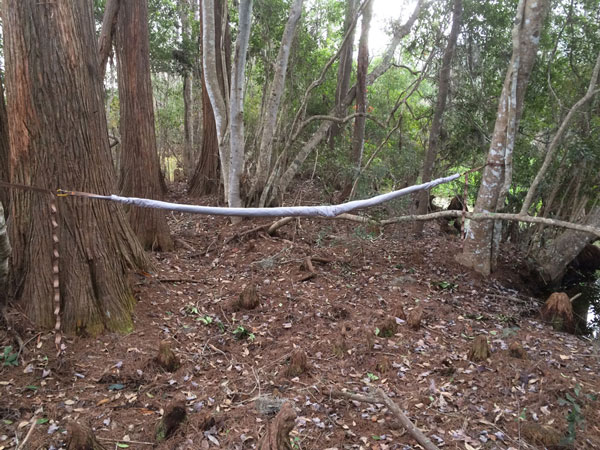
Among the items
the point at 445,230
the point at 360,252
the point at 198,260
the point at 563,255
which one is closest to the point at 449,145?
the point at 445,230

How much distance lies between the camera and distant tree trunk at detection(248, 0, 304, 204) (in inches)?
218

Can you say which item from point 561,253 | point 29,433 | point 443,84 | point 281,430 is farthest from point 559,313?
point 29,433

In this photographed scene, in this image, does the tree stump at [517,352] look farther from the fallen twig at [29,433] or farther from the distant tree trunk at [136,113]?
the distant tree trunk at [136,113]

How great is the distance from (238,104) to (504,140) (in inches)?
136

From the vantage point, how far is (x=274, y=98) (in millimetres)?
6008

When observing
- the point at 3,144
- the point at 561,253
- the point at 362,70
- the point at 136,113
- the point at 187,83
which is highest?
the point at 187,83

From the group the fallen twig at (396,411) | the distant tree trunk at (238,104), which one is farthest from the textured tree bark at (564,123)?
the distant tree trunk at (238,104)

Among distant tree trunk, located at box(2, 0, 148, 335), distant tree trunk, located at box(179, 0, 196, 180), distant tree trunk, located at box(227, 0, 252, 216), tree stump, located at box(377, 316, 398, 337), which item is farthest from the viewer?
distant tree trunk, located at box(179, 0, 196, 180)

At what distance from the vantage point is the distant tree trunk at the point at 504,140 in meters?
4.89

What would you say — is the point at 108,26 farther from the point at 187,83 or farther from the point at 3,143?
the point at 187,83

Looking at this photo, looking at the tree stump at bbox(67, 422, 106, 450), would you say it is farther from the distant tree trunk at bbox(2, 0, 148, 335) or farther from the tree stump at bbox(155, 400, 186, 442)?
the distant tree trunk at bbox(2, 0, 148, 335)

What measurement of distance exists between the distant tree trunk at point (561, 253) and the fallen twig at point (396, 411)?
4.40 meters

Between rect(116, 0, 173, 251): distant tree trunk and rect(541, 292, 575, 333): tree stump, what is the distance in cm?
458

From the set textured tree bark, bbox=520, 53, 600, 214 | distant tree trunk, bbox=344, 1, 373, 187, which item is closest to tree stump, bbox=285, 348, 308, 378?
textured tree bark, bbox=520, 53, 600, 214
